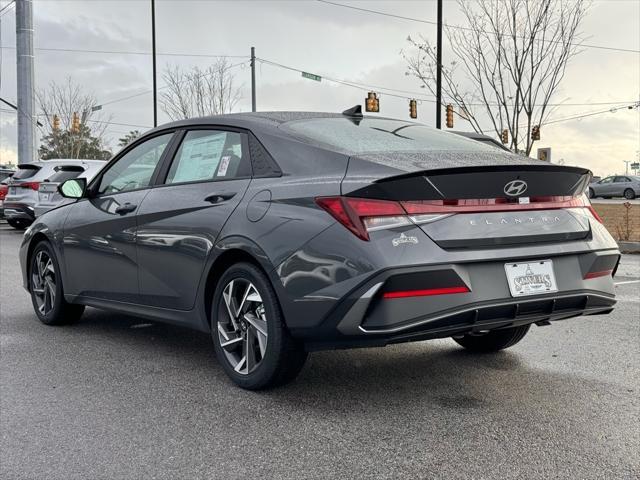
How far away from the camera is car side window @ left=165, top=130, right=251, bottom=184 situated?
14.1ft

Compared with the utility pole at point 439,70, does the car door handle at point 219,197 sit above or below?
below

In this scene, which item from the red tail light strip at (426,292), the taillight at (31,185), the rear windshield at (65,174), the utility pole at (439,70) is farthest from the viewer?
the utility pole at (439,70)

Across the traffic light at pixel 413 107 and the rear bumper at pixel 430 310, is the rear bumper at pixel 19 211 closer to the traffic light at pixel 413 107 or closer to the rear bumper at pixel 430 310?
the rear bumper at pixel 430 310

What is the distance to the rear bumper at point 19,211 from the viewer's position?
16156mm

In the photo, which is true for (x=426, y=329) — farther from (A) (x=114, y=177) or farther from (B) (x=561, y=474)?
(A) (x=114, y=177)

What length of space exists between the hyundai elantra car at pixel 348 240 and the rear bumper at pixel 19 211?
40.6 ft

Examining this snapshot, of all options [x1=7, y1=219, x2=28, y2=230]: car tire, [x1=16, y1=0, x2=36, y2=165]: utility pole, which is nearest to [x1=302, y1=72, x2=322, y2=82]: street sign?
[x1=16, y1=0, x2=36, y2=165]: utility pole

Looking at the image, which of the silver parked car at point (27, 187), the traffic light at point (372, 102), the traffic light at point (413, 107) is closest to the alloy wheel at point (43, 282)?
the silver parked car at point (27, 187)

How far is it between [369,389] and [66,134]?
4938 centimetres

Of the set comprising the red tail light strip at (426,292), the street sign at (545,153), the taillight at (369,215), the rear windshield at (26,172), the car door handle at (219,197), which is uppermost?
the street sign at (545,153)

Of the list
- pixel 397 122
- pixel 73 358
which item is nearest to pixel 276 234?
pixel 397 122

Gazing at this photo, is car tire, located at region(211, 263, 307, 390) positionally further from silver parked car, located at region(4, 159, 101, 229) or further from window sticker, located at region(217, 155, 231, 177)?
silver parked car, located at region(4, 159, 101, 229)

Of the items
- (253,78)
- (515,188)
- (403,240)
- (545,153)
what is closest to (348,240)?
(403,240)

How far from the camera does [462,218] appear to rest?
136 inches
